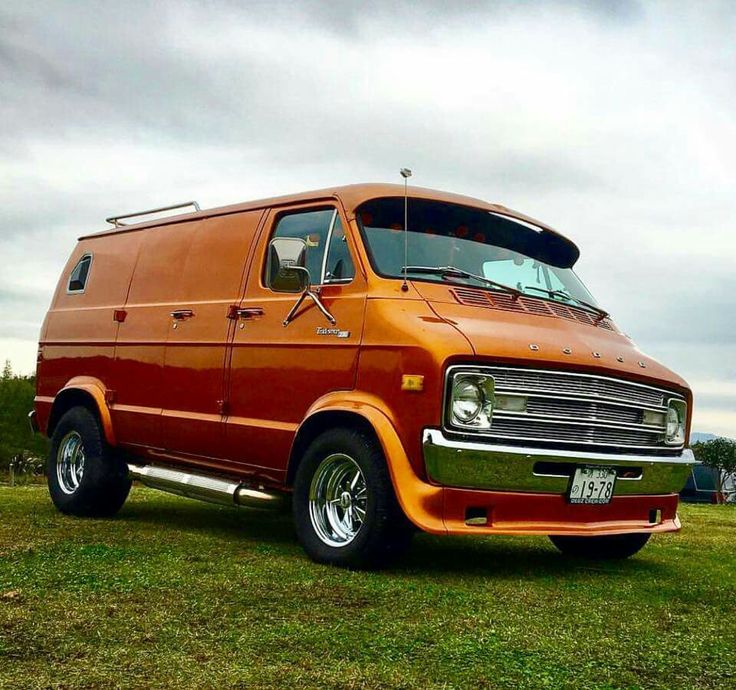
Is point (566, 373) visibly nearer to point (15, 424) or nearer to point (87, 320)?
point (87, 320)

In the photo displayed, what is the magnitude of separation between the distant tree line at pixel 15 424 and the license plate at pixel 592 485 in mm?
87669

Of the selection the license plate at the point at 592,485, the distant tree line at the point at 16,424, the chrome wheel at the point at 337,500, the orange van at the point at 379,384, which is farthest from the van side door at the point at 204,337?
the distant tree line at the point at 16,424

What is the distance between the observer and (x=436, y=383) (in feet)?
18.3

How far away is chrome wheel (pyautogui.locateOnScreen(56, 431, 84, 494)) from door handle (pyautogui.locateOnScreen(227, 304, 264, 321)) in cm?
237

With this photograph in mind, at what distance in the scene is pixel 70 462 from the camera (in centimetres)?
895

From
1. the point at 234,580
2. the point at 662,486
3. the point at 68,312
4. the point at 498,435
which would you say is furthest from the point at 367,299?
the point at 68,312

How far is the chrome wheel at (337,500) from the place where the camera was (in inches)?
238

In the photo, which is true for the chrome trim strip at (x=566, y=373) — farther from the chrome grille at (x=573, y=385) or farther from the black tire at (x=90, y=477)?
the black tire at (x=90, y=477)

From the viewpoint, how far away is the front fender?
5535 millimetres

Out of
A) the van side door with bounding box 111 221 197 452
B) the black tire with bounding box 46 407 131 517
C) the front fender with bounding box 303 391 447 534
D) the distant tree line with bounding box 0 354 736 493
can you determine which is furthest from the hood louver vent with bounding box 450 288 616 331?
the distant tree line with bounding box 0 354 736 493

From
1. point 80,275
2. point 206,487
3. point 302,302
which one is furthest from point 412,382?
point 80,275

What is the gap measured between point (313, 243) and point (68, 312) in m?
3.53

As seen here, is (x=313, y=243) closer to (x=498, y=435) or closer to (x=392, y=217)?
(x=392, y=217)

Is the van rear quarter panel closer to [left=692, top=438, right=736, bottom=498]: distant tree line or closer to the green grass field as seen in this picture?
the green grass field
